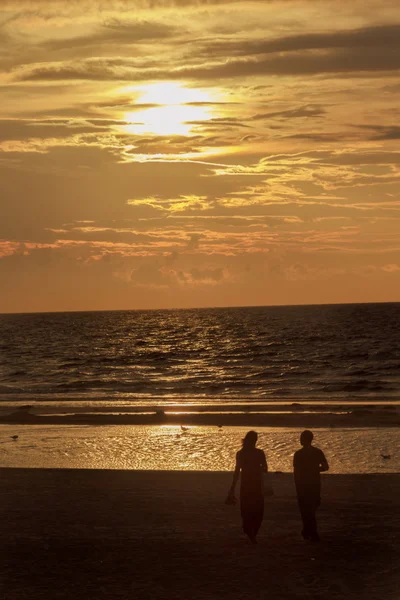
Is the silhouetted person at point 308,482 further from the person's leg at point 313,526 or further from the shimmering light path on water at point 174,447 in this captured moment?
the shimmering light path on water at point 174,447

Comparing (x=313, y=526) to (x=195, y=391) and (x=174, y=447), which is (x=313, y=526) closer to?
(x=174, y=447)

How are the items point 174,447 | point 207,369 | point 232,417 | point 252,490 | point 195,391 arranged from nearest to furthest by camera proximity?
point 252,490 < point 174,447 < point 232,417 < point 195,391 < point 207,369

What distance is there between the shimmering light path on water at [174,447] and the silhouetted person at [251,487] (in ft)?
25.4

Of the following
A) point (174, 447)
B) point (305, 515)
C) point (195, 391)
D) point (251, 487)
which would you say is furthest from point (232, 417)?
point (251, 487)

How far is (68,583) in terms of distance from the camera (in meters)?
12.4

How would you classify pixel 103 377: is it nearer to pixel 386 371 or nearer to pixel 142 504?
pixel 386 371

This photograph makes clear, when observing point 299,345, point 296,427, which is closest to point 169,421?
point 296,427

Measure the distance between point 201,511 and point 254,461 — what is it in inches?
117

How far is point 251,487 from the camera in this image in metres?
14.4

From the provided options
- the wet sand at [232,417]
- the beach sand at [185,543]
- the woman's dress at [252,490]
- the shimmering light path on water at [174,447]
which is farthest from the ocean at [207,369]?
the woman's dress at [252,490]

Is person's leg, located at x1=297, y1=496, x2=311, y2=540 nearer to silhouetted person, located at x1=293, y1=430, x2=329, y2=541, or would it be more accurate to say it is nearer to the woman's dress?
silhouetted person, located at x1=293, y1=430, x2=329, y2=541

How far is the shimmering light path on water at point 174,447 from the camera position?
75.9ft

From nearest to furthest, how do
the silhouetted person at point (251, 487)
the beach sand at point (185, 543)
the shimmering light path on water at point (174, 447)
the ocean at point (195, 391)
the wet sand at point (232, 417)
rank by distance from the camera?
the beach sand at point (185, 543) → the silhouetted person at point (251, 487) → the shimmering light path on water at point (174, 447) → the ocean at point (195, 391) → the wet sand at point (232, 417)

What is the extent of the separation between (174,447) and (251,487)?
12510 mm
